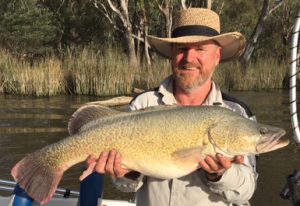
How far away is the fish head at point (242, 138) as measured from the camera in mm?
3012

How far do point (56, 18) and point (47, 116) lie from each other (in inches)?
759

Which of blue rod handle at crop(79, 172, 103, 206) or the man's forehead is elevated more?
the man's forehead

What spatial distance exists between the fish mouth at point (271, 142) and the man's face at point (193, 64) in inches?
23.0

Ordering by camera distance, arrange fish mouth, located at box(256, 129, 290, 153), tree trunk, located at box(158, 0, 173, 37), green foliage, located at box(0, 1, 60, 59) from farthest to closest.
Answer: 1. green foliage, located at box(0, 1, 60, 59)
2. tree trunk, located at box(158, 0, 173, 37)
3. fish mouth, located at box(256, 129, 290, 153)

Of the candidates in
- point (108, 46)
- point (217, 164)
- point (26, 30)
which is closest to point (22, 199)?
point (217, 164)

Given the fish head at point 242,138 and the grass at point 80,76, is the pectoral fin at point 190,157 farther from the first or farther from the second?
the grass at point 80,76

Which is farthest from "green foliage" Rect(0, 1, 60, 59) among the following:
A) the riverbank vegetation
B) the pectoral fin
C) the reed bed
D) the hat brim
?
the pectoral fin

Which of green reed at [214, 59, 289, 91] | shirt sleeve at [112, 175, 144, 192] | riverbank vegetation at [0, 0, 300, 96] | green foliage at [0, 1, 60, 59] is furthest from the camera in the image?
green foliage at [0, 1, 60, 59]

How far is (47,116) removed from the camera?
14898 mm

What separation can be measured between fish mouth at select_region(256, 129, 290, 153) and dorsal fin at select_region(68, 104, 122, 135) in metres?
0.82

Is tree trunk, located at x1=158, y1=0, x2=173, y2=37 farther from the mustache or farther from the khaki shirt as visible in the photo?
the khaki shirt

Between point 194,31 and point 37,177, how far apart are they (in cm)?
132

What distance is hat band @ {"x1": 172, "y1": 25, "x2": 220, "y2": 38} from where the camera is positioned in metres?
3.50

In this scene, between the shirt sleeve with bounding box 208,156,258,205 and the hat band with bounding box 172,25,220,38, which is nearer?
the shirt sleeve with bounding box 208,156,258,205
